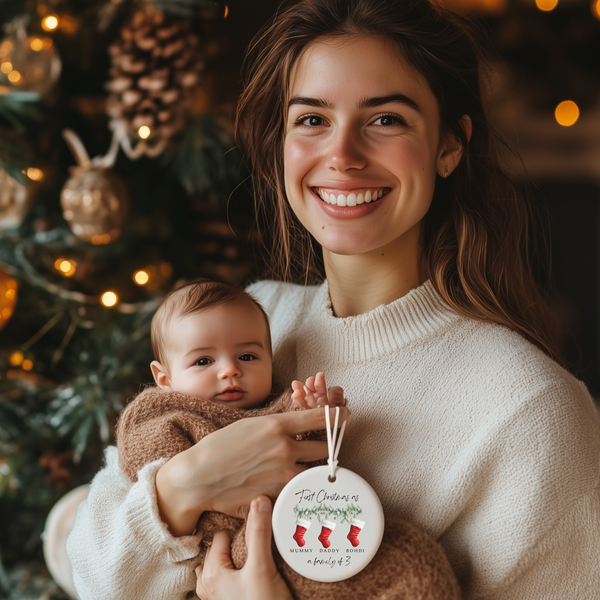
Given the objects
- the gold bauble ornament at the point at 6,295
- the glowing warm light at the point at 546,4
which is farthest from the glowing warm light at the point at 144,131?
the glowing warm light at the point at 546,4

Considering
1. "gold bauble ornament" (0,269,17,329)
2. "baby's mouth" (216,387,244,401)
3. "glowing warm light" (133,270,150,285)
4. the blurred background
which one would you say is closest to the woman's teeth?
"baby's mouth" (216,387,244,401)

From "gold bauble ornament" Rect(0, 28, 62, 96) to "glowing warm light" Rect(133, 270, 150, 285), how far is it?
589mm

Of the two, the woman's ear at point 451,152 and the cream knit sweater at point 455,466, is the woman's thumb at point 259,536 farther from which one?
the woman's ear at point 451,152

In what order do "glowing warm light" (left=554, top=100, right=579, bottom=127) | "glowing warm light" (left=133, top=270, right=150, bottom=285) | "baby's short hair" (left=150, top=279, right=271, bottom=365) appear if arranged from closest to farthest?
"baby's short hair" (left=150, top=279, right=271, bottom=365), "glowing warm light" (left=133, top=270, right=150, bottom=285), "glowing warm light" (left=554, top=100, right=579, bottom=127)

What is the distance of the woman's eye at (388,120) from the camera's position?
1.07 m

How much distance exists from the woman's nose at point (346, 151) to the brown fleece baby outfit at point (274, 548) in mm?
401

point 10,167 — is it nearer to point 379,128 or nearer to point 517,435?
point 379,128

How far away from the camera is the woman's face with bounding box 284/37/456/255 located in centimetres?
106

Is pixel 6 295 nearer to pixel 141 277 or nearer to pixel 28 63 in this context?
pixel 141 277

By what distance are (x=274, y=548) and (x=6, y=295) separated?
1.21m

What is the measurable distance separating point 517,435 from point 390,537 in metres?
0.25

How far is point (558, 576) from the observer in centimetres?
95

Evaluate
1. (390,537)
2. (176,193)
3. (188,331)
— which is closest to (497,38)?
(176,193)

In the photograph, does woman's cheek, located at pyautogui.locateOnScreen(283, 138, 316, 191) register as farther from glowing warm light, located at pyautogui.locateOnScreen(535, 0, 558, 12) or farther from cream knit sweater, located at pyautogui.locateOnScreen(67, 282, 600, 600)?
glowing warm light, located at pyautogui.locateOnScreen(535, 0, 558, 12)
